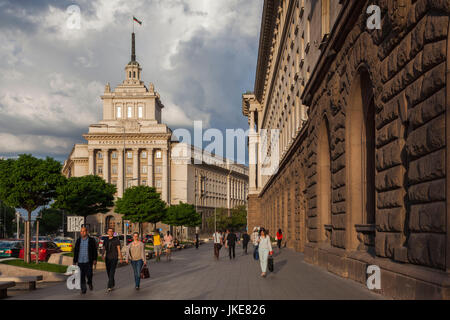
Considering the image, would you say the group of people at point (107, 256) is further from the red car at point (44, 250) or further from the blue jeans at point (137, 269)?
the red car at point (44, 250)

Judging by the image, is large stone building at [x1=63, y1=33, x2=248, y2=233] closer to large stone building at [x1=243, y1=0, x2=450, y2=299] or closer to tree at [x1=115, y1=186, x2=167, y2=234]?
tree at [x1=115, y1=186, x2=167, y2=234]

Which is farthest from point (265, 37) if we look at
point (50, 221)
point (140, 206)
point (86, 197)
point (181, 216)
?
point (50, 221)

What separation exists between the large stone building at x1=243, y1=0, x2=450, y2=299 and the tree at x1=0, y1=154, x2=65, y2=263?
12.2 m

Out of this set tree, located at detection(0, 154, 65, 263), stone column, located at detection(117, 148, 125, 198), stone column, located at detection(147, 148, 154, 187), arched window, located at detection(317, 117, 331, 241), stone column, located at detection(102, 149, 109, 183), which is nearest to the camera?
arched window, located at detection(317, 117, 331, 241)

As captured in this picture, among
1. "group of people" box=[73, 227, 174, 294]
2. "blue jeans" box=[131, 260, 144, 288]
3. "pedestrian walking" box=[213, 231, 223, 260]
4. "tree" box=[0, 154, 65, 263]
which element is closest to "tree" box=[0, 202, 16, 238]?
"pedestrian walking" box=[213, 231, 223, 260]

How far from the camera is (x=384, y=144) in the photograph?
11852mm

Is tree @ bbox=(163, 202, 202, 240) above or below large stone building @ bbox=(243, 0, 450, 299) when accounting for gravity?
below

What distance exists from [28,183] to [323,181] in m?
13.7

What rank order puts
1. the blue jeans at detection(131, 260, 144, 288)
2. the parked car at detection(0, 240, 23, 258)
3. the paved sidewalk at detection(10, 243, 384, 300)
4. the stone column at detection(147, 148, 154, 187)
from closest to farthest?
the paved sidewalk at detection(10, 243, 384, 300) < the blue jeans at detection(131, 260, 144, 288) < the parked car at detection(0, 240, 23, 258) < the stone column at detection(147, 148, 154, 187)

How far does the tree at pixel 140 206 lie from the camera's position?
70125mm

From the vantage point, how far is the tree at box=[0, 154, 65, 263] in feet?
86.7

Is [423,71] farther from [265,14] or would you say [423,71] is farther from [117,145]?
[117,145]

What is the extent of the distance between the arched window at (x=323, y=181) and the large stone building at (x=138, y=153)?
9474 centimetres

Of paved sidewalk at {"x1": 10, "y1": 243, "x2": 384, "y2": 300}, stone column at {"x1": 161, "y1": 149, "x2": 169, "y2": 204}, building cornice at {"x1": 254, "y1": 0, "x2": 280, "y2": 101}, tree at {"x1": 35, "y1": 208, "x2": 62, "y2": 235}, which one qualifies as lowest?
tree at {"x1": 35, "y1": 208, "x2": 62, "y2": 235}
